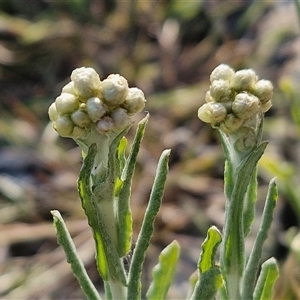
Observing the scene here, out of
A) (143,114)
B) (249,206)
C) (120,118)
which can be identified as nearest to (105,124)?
(120,118)

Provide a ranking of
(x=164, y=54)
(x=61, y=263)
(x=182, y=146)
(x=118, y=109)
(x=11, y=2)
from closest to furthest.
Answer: (x=118, y=109), (x=61, y=263), (x=182, y=146), (x=164, y=54), (x=11, y=2)

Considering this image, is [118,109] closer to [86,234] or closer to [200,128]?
[86,234]

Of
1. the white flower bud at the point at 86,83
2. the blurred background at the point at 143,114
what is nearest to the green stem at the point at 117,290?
the white flower bud at the point at 86,83

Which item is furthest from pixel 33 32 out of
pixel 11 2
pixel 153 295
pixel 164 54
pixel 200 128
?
pixel 153 295

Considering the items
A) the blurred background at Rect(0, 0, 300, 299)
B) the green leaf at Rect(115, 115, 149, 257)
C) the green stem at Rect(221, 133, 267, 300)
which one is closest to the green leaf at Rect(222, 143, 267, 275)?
the green stem at Rect(221, 133, 267, 300)

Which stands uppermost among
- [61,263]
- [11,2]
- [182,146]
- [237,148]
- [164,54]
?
[11,2]

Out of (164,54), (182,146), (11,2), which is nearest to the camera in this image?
(182,146)

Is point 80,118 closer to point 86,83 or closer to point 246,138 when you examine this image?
point 86,83
